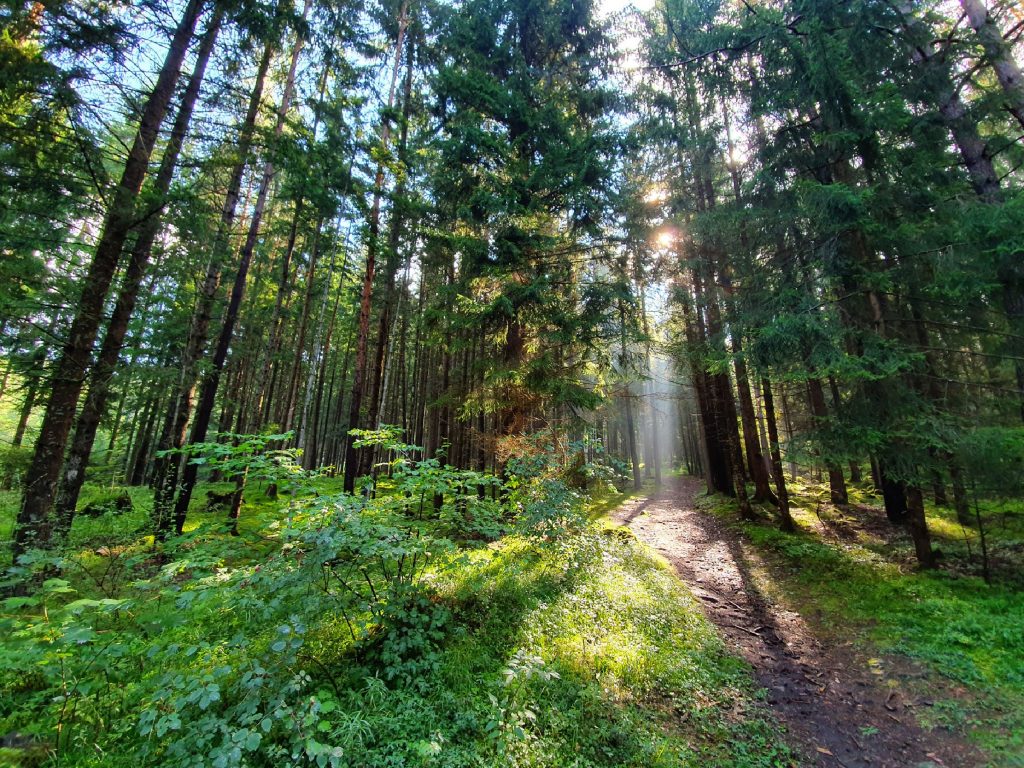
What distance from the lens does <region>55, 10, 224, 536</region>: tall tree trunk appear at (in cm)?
586

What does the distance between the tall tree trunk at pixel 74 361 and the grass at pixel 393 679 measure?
78cm

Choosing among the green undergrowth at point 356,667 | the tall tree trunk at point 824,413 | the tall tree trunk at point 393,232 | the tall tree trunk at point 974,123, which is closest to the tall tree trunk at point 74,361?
the green undergrowth at point 356,667

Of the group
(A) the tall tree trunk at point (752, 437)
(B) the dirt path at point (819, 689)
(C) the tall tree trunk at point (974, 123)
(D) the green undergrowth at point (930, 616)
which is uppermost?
(C) the tall tree trunk at point (974, 123)

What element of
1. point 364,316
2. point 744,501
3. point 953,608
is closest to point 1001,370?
point 744,501

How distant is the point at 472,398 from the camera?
11359mm

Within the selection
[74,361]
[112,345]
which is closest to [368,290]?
[112,345]

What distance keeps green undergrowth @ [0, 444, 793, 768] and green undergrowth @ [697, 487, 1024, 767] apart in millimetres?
1997

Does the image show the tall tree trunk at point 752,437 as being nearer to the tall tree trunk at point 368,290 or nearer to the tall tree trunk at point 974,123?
the tall tree trunk at point 974,123

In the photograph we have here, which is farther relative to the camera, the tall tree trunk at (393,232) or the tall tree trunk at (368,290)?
the tall tree trunk at (393,232)

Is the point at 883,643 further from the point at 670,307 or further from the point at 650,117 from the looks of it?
the point at 650,117

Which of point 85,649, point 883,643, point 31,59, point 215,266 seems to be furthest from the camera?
point 215,266

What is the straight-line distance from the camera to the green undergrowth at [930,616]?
4031 mm

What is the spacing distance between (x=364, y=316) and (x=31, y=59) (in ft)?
23.4

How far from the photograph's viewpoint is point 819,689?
15.5 feet
